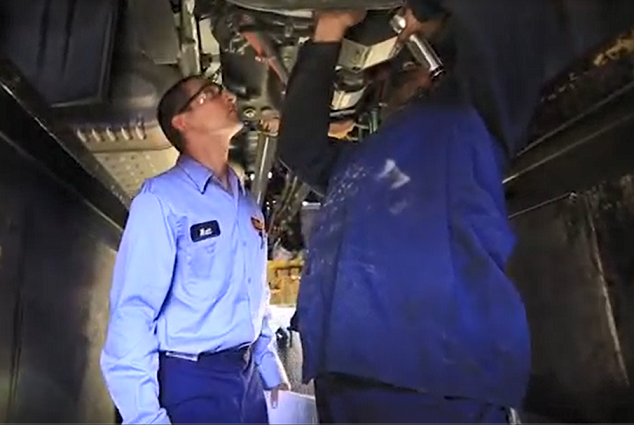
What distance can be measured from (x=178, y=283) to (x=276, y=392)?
0.32 meters

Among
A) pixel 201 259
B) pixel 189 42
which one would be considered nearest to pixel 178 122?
pixel 189 42

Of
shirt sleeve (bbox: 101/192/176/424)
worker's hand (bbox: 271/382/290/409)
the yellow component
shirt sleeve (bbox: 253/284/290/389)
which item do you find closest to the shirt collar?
shirt sleeve (bbox: 101/192/176/424)

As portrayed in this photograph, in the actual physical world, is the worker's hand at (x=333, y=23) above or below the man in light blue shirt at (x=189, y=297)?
above

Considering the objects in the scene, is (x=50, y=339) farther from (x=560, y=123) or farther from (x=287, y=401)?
(x=560, y=123)

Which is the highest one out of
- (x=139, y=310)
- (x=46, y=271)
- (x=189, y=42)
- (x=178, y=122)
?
(x=189, y=42)

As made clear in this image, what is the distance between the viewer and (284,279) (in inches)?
115

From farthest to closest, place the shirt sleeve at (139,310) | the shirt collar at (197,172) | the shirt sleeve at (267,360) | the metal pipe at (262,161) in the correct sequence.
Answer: the metal pipe at (262,161), the shirt sleeve at (267,360), the shirt collar at (197,172), the shirt sleeve at (139,310)

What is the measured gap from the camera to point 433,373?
87 cm

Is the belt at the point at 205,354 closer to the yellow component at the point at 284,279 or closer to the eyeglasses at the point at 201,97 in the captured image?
the eyeglasses at the point at 201,97

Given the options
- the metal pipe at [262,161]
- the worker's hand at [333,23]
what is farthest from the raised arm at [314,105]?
the metal pipe at [262,161]

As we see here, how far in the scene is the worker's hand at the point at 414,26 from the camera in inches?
41.8

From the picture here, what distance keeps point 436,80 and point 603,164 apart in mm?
401

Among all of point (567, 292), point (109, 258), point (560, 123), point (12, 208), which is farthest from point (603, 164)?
point (109, 258)

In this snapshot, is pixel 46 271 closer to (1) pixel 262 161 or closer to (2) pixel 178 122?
(2) pixel 178 122
